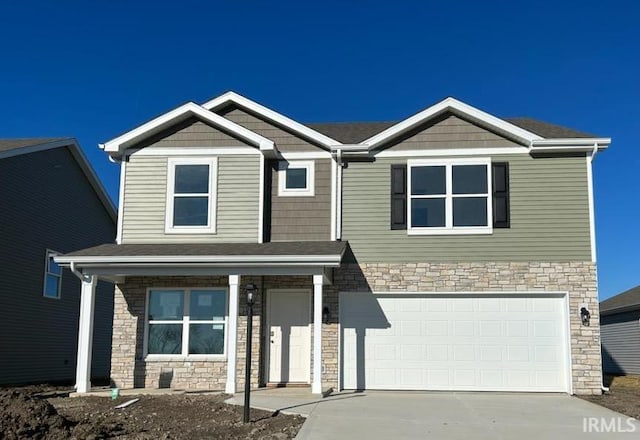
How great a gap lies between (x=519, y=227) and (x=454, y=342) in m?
2.70

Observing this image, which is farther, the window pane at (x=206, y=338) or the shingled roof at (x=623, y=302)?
the shingled roof at (x=623, y=302)

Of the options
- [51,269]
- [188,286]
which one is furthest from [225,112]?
[51,269]

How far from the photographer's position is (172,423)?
30.4ft

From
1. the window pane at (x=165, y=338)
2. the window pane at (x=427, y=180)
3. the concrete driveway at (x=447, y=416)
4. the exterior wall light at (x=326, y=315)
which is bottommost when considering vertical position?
the concrete driveway at (x=447, y=416)

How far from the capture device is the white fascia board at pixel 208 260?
1190cm

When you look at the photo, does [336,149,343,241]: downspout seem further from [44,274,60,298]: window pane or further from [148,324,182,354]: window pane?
[44,274,60,298]: window pane

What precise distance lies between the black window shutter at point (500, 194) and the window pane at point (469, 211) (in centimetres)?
22

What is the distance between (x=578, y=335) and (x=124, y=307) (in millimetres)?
9267

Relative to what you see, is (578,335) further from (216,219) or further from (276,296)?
(216,219)

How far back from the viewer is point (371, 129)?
15.4m

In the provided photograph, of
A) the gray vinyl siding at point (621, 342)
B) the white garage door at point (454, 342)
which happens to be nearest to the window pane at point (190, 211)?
the white garage door at point (454, 342)

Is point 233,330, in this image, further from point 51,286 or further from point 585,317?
point 51,286

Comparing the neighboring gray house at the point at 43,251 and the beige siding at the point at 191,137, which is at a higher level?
the beige siding at the point at 191,137

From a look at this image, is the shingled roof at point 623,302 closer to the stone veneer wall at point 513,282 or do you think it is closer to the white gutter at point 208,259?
the stone veneer wall at point 513,282
